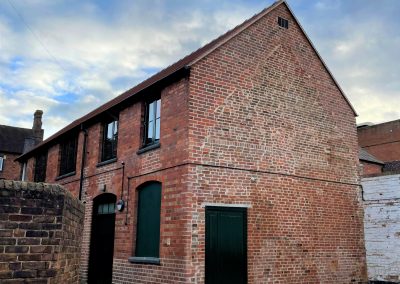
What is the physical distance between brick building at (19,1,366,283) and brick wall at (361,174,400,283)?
1.09 feet

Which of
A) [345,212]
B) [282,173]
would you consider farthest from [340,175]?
[282,173]

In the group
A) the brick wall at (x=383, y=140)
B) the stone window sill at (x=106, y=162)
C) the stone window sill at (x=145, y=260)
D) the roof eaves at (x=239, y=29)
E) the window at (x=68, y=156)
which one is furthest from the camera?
the brick wall at (x=383, y=140)

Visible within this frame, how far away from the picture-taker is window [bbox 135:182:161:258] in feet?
37.0

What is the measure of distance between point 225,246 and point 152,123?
433 centimetres

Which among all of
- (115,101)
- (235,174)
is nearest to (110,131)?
(115,101)

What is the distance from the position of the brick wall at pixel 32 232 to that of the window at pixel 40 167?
656 inches

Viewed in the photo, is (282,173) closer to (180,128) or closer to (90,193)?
(180,128)

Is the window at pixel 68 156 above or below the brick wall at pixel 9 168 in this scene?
below

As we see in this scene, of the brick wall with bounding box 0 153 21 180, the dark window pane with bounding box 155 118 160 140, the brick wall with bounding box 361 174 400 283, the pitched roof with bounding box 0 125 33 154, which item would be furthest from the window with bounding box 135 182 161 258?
the brick wall with bounding box 0 153 21 180

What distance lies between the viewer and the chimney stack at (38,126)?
3912 cm

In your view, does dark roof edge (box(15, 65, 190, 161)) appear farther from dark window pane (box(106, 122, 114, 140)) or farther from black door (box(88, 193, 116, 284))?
black door (box(88, 193, 116, 284))

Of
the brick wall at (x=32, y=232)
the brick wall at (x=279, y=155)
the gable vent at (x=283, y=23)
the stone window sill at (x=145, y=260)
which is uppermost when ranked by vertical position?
the gable vent at (x=283, y=23)

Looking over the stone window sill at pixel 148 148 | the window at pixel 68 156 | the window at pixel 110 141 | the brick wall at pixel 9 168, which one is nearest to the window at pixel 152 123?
the stone window sill at pixel 148 148

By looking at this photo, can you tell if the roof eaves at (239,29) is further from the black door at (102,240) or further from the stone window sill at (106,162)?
the black door at (102,240)
